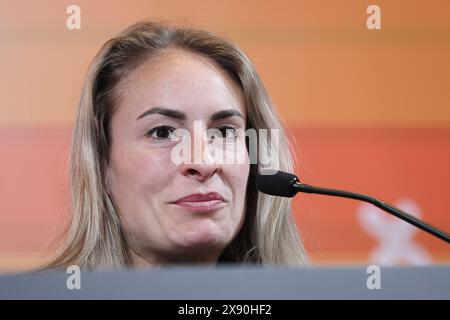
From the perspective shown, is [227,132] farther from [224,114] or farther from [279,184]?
[279,184]

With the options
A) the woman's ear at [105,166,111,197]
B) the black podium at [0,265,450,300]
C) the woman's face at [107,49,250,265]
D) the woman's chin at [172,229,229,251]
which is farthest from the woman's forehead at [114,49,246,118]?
the black podium at [0,265,450,300]

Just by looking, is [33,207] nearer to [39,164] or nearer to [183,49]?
[39,164]

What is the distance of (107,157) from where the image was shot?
5.80ft

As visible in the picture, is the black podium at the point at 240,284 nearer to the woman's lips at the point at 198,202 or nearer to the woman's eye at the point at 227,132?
the woman's lips at the point at 198,202

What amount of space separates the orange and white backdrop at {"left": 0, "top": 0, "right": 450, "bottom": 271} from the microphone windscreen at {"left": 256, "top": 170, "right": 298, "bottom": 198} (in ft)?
0.91

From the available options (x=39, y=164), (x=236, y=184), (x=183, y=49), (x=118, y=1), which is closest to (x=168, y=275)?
(x=236, y=184)

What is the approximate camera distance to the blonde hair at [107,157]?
1749 millimetres

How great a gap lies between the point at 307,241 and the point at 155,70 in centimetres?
50

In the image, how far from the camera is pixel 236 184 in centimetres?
178

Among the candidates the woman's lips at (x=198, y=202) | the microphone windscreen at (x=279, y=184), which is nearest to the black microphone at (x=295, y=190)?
the microphone windscreen at (x=279, y=184)

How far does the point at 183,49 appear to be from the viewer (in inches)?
70.2

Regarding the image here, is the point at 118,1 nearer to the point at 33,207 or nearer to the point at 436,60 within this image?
the point at 33,207
